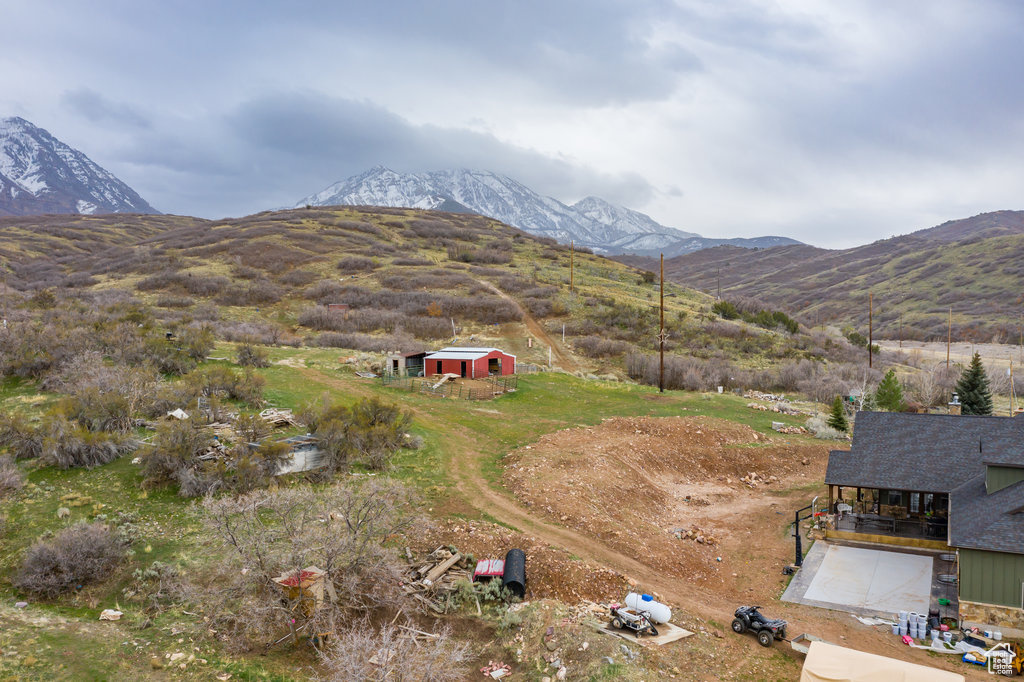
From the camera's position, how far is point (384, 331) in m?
55.3

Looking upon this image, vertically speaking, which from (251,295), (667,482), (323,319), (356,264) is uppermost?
(356,264)

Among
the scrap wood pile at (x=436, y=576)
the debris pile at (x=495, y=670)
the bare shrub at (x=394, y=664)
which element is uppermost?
the bare shrub at (x=394, y=664)

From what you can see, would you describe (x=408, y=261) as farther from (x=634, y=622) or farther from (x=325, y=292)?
(x=634, y=622)

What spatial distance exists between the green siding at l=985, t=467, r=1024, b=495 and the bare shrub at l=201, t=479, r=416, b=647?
15.8 m

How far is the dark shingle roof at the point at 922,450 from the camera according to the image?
1723cm

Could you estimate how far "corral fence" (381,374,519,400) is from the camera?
33750 mm

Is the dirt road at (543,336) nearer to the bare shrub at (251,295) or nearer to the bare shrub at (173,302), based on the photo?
the bare shrub at (251,295)

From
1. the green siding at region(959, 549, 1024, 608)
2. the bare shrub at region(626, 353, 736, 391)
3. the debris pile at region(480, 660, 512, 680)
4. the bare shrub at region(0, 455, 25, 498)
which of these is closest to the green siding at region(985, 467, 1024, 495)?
the green siding at region(959, 549, 1024, 608)

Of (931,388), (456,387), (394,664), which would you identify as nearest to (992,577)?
(394,664)

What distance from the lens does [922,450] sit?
1903cm

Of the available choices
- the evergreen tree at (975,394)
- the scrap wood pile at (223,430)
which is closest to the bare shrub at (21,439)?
the scrap wood pile at (223,430)

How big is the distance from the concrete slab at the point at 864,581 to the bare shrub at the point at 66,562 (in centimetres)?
1662

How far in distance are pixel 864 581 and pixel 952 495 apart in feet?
13.0

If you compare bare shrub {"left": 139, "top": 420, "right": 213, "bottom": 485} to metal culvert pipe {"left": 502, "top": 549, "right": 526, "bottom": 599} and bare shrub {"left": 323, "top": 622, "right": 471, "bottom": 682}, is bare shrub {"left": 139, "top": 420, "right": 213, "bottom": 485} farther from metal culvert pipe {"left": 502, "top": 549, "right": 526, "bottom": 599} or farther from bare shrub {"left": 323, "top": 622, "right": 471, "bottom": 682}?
metal culvert pipe {"left": 502, "top": 549, "right": 526, "bottom": 599}
